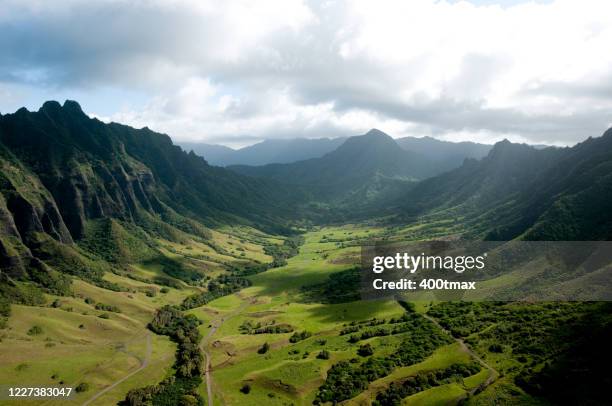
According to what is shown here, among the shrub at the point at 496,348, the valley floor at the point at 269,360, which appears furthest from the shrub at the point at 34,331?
the shrub at the point at 496,348

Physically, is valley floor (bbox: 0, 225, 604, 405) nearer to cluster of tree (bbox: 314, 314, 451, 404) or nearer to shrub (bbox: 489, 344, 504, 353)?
shrub (bbox: 489, 344, 504, 353)

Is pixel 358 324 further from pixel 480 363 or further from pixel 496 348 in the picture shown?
pixel 480 363

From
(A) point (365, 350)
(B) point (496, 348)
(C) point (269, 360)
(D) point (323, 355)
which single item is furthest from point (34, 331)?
(B) point (496, 348)

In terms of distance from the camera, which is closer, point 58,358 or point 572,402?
point 572,402

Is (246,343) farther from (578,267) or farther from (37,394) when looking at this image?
(578,267)

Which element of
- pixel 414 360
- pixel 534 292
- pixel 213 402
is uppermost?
pixel 534 292

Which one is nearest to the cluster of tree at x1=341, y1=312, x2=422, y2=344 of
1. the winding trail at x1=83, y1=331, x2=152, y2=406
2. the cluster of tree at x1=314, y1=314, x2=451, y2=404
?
the cluster of tree at x1=314, y1=314, x2=451, y2=404

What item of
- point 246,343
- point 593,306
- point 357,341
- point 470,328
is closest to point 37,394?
point 246,343
